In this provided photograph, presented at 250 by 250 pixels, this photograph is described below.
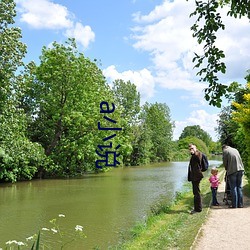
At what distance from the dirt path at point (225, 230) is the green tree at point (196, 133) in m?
132

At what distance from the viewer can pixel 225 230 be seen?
7.57 meters

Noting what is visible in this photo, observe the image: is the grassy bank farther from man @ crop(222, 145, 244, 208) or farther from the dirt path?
man @ crop(222, 145, 244, 208)

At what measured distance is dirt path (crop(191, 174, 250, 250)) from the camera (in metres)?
6.52

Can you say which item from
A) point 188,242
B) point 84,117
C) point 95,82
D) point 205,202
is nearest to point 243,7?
point 188,242

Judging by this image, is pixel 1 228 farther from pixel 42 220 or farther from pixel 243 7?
pixel 243 7

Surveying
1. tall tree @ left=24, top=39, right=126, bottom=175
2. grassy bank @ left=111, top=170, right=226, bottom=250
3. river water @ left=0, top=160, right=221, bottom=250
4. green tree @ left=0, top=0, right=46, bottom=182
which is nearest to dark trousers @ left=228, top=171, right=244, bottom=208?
grassy bank @ left=111, top=170, right=226, bottom=250

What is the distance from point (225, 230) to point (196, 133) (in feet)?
445

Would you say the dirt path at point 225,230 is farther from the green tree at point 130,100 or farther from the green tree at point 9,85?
the green tree at point 130,100

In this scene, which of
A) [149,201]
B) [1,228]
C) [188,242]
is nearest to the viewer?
[188,242]

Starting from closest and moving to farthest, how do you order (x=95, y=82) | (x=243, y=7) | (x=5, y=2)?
(x=243, y=7) < (x=5, y=2) < (x=95, y=82)

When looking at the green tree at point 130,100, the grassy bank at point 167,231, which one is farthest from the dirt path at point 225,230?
the green tree at point 130,100

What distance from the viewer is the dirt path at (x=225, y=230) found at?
652 centimetres

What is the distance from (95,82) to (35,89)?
489 centimetres

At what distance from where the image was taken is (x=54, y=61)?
27703 millimetres
